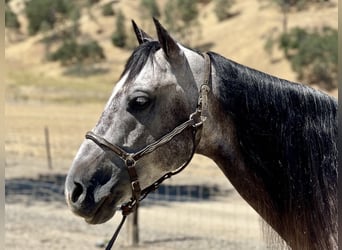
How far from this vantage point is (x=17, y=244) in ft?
26.1

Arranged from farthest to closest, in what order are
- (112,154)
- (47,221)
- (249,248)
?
1. (47,221)
2. (249,248)
3. (112,154)

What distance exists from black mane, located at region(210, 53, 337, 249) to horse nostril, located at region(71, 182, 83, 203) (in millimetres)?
671

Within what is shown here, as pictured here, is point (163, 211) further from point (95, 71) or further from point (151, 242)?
point (95, 71)

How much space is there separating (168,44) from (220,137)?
440 mm

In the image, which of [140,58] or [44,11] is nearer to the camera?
[140,58]

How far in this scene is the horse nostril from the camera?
2.53 metres

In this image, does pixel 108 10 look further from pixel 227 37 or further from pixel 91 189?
pixel 91 189

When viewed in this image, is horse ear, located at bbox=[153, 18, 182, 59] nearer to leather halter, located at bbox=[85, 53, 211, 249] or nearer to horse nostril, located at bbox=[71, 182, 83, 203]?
leather halter, located at bbox=[85, 53, 211, 249]

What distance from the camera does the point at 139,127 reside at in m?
2.59

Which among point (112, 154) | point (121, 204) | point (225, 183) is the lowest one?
point (225, 183)

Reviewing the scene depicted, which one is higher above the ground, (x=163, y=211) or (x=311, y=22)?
(x=311, y=22)

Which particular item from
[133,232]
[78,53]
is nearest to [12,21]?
[78,53]

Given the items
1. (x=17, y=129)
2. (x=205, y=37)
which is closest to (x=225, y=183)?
(x=17, y=129)

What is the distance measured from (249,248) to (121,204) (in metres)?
5.54
